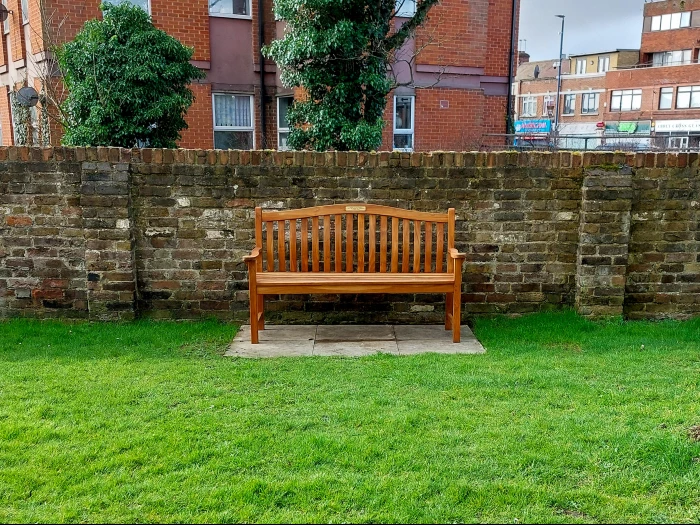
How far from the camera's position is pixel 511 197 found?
6254 millimetres

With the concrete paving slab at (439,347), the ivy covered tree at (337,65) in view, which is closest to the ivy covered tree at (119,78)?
the ivy covered tree at (337,65)

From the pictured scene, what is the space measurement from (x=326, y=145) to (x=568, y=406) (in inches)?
302

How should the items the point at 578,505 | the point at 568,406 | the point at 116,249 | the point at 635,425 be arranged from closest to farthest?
the point at 578,505, the point at 635,425, the point at 568,406, the point at 116,249

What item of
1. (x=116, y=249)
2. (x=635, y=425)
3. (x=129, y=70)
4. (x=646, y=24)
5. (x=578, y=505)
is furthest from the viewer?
(x=646, y=24)

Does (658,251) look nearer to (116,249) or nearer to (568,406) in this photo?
(568,406)

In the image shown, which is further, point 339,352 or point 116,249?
point 116,249

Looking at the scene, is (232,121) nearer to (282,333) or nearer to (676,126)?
(282,333)

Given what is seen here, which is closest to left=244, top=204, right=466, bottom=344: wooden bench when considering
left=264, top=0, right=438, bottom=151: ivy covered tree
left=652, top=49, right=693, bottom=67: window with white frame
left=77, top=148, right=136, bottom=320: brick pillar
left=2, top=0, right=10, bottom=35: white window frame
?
left=77, top=148, right=136, bottom=320: brick pillar

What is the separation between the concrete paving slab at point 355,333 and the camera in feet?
19.4

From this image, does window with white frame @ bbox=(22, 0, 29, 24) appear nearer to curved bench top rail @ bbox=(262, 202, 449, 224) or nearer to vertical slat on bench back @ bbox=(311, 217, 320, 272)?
curved bench top rail @ bbox=(262, 202, 449, 224)

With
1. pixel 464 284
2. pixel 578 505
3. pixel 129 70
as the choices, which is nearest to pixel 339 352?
pixel 464 284

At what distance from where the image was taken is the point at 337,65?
1057cm

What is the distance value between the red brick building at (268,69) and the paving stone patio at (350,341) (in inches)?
390

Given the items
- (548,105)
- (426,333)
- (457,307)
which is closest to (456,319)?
(457,307)
